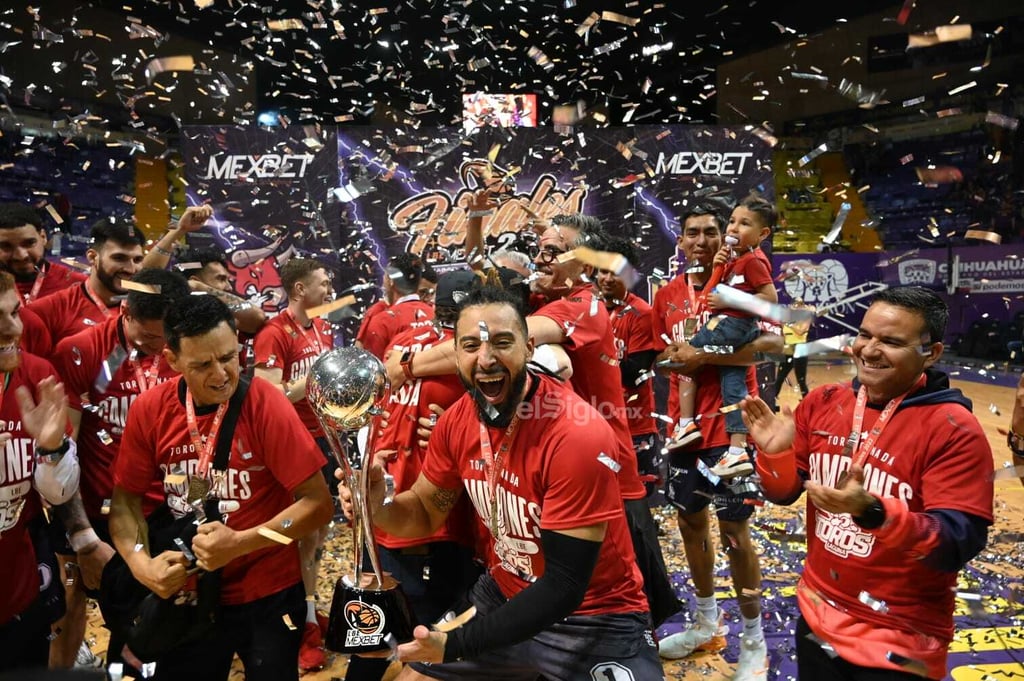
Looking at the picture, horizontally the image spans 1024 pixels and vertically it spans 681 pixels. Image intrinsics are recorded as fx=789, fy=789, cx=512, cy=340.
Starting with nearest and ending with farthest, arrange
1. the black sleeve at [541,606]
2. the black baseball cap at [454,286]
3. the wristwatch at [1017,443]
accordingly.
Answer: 1. the black sleeve at [541,606]
2. the wristwatch at [1017,443]
3. the black baseball cap at [454,286]

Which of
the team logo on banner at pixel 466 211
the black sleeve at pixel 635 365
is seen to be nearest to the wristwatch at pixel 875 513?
the black sleeve at pixel 635 365

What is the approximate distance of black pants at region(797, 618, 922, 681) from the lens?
7.59ft

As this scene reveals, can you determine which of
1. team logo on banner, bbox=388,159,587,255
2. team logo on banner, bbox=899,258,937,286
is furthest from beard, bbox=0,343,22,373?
team logo on banner, bbox=899,258,937,286

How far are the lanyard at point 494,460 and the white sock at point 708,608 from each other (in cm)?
216

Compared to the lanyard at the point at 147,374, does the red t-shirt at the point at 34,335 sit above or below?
above

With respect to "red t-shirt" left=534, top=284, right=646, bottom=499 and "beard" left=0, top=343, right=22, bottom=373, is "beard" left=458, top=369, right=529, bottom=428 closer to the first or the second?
"red t-shirt" left=534, top=284, right=646, bottom=499

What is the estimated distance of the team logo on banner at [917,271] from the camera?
1495 cm

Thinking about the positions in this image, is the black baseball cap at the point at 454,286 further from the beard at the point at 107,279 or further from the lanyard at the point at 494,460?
the beard at the point at 107,279

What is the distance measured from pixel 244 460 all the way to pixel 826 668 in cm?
205

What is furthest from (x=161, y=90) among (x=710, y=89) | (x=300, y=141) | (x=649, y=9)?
(x=710, y=89)

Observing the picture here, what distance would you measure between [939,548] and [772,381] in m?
4.77

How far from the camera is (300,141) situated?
6691 millimetres

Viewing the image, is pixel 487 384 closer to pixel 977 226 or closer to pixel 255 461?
pixel 255 461

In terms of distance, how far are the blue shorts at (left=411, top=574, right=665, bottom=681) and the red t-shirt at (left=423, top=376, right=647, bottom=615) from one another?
2.0 inches
